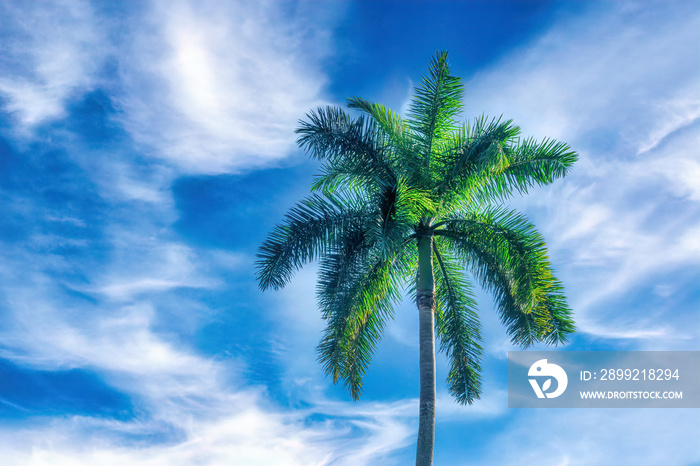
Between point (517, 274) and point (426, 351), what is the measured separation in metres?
3.16

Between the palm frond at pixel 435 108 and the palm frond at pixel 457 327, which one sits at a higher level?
the palm frond at pixel 435 108

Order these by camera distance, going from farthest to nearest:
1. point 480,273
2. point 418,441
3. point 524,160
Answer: point 480,273
point 524,160
point 418,441

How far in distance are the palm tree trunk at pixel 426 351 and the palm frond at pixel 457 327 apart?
118 centimetres

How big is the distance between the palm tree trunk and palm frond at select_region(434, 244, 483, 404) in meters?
1.18

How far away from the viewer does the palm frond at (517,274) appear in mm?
15859

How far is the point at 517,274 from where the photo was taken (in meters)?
16.0

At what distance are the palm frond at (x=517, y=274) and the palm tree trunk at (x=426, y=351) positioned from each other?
4.33 ft

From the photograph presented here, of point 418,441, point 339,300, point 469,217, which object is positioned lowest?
point 418,441

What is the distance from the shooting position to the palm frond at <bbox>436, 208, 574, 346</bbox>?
15.9 meters

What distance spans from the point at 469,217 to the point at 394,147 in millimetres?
3034

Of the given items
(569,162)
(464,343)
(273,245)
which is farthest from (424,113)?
(464,343)

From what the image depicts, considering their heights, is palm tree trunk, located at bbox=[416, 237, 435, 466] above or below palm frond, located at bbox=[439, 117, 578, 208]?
below

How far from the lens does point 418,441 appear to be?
15008 mm

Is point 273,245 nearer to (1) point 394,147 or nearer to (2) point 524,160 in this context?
(1) point 394,147
